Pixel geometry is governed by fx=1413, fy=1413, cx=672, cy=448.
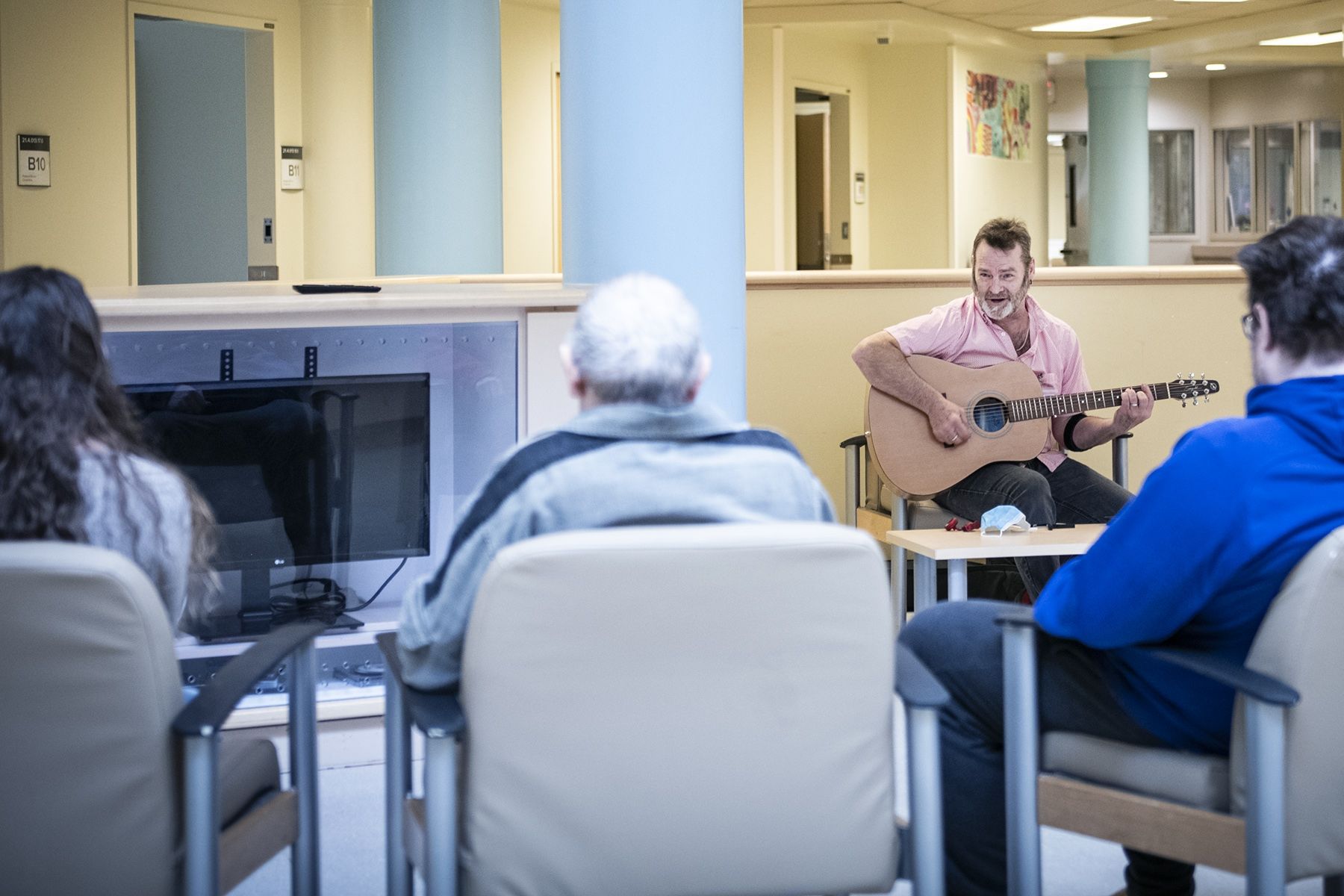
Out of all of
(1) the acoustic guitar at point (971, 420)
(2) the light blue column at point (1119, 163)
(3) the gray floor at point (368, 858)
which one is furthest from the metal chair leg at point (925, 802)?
(2) the light blue column at point (1119, 163)

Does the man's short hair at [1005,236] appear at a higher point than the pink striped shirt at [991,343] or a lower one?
higher

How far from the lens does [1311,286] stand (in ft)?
6.35

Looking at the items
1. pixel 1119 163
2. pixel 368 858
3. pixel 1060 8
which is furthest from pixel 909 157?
pixel 368 858

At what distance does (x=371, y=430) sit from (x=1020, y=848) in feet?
6.29

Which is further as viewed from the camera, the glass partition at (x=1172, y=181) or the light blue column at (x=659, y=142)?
the glass partition at (x=1172, y=181)

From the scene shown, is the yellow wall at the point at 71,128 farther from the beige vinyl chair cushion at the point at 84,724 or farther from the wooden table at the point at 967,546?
the beige vinyl chair cushion at the point at 84,724

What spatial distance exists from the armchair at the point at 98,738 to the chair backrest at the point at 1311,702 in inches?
50.3

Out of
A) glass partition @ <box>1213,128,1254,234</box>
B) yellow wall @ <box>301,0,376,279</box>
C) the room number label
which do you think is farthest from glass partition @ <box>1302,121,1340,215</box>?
the room number label

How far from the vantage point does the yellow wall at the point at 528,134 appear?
28.7 feet

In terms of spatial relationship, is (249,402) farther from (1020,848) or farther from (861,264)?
(861,264)

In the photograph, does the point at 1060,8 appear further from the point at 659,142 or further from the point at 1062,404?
the point at 659,142

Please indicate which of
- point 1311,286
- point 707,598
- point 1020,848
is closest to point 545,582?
point 707,598

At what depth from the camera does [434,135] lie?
6453 mm

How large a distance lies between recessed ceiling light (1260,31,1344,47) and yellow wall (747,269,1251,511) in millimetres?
7134
